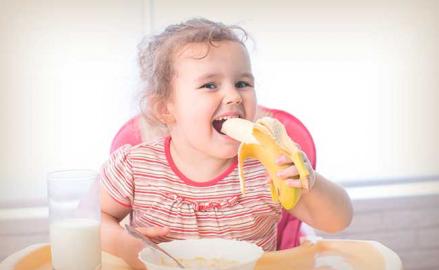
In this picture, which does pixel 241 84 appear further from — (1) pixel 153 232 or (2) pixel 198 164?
(1) pixel 153 232

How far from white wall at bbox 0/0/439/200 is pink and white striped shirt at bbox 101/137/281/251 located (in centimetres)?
17

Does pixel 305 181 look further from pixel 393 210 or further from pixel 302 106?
pixel 393 210

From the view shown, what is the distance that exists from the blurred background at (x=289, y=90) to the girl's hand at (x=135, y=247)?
0.31 m

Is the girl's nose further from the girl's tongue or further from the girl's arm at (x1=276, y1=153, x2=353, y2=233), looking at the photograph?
the girl's arm at (x1=276, y1=153, x2=353, y2=233)

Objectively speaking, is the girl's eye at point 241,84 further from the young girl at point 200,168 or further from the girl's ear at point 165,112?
the girl's ear at point 165,112

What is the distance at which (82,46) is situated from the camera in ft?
3.93

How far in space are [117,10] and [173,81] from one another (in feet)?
0.96

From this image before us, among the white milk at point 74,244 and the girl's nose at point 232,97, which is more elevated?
the girl's nose at point 232,97

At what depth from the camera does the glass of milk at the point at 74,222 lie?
699 millimetres

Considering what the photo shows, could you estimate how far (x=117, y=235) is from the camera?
84cm

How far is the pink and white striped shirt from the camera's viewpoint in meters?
0.92

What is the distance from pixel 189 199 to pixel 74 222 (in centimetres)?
25

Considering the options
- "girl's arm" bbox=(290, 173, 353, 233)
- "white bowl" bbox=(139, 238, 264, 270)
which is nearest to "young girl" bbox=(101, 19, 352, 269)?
"girl's arm" bbox=(290, 173, 353, 233)

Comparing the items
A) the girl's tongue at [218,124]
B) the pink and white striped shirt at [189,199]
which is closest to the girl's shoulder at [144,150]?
the pink and white striped shirt at [189,199]
